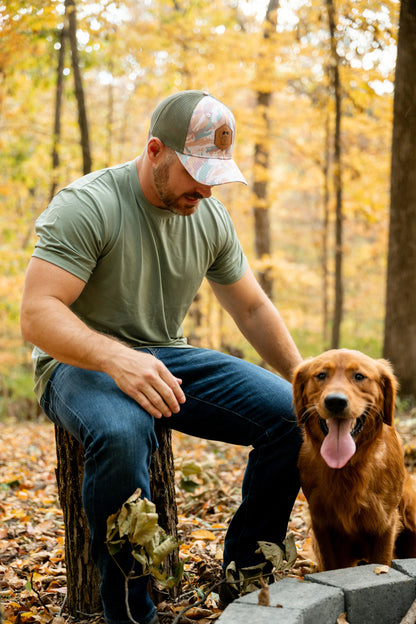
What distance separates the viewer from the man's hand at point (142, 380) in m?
2.14

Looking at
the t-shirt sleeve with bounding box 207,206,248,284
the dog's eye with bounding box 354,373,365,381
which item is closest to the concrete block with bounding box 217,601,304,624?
the dog's eye with bounding box 354,373,365,381

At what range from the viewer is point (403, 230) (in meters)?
7.18

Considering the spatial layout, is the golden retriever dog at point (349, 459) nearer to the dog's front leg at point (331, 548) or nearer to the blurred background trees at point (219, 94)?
the dog's front leg at point (331, 548)

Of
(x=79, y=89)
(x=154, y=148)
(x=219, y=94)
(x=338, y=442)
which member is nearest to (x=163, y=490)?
(x=338, y=442)

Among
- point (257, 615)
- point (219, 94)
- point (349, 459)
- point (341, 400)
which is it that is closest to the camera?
point (257, 615)

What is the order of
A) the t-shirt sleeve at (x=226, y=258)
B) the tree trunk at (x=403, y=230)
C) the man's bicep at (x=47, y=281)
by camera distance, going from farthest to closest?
the tree trunk at (x=403, y=230) → the t-shirt sleeve at (x=226, y=258) → the man's bicep at (x=47, y=281)

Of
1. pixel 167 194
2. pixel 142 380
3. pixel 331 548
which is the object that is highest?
pixel 167 194

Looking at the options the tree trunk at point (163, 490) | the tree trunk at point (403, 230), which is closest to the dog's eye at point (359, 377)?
the tree trunk at point (163, 490)

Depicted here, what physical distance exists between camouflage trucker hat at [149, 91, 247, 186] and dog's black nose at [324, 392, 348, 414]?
3.29ft

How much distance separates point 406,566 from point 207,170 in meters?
1.82

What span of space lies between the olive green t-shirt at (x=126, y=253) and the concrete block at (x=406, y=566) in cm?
130

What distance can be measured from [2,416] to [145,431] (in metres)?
13.0

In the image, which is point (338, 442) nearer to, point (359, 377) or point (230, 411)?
point (359, 377)

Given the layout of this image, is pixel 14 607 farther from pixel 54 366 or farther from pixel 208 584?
pixel 54 366
